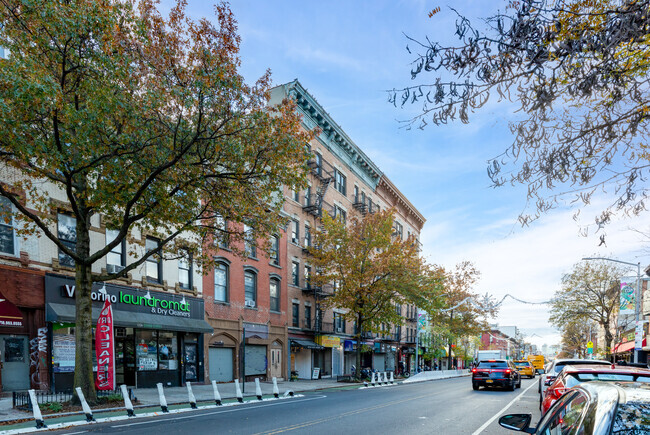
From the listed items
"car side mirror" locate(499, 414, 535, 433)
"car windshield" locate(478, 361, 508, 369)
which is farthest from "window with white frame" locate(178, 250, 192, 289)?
"car side mirror" locate(499, 414, 535, 433)

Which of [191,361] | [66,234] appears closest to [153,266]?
[66,234]

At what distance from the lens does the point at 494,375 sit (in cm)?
2528

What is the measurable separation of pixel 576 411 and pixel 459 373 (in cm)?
6066

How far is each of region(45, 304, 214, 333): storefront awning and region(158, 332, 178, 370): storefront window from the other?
903 millimetres

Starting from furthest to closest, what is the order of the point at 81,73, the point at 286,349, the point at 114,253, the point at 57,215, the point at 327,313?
1. the point at 327,313
2. the point at 286,349
3. the point at 114,253
4. the point at 57,215
5. the point at 81,73

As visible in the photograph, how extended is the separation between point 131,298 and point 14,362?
574 cm

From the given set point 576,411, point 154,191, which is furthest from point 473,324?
point 576,411

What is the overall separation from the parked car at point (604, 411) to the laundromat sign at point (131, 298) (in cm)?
1905

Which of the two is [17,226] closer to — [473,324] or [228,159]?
[228,159]

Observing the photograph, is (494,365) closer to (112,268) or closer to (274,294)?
(274,294)

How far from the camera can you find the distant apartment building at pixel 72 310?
1820 centimetres

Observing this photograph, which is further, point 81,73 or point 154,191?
point 154,191

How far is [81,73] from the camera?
15.0m

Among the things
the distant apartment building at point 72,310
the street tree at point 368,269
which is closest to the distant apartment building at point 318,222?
the street tree at point 368,269
